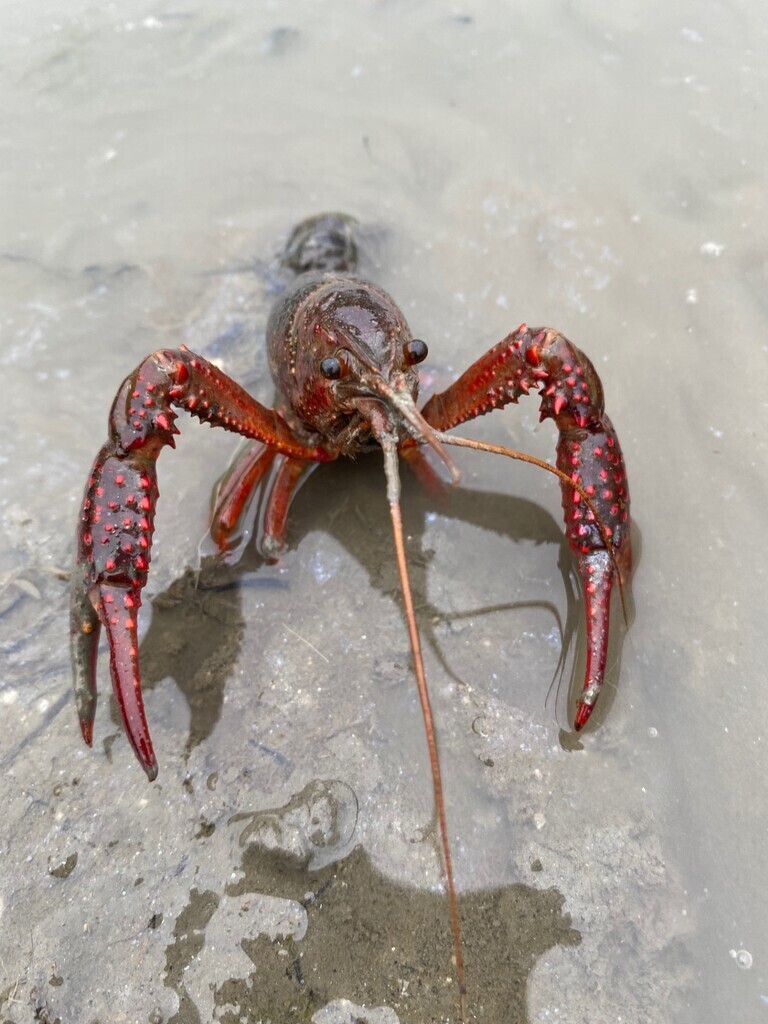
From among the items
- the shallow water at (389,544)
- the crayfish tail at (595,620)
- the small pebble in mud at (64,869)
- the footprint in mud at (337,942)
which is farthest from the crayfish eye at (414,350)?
the small pebble in mud at (64,869)

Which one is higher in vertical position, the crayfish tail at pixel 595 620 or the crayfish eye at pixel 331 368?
the crayfish eye at pixel 331 368

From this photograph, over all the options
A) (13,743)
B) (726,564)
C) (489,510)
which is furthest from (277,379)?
(726,564)

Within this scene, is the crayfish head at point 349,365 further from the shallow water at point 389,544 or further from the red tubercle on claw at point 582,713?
the red tubercle on claw at point 582,713

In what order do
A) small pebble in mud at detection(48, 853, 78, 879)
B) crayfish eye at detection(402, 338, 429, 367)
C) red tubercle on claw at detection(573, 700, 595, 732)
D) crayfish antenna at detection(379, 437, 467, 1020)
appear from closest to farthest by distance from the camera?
crayfish antenna at detection(379, 437, 467, 1020) < small pebble in mud at detection(48, 853, 78, 879) < red tubercle on claw at detection(573, 700, 595, 732) < crayfish eye at detection(402, 338, 429, 367)

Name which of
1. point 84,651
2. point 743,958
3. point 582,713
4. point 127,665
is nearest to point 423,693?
point 582,713

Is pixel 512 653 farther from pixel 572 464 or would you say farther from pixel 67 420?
pixel 67 420

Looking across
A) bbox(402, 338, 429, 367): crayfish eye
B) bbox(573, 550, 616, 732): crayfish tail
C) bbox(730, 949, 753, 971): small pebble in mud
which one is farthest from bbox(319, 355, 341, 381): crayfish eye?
bbox(730, 949, 753, 971): small pebble in mud

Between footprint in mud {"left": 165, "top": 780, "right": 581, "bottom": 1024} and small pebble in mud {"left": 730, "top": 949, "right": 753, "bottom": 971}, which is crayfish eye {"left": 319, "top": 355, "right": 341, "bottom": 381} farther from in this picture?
small pebble in mud {"left": 730, "top": 949, "right": 753, "bottom": 971}
